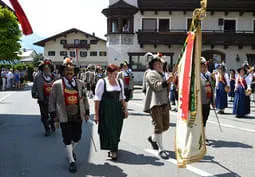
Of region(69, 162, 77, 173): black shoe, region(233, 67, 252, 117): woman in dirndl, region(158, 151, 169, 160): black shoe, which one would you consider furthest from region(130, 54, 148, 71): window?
region(69, 162, 77, 173): black shoe

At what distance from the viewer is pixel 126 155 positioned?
7.04 meters

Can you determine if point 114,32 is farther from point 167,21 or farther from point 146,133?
point 146,133

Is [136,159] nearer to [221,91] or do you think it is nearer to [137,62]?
[221,91]

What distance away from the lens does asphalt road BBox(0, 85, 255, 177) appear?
588cm

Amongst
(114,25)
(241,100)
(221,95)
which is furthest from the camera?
(114,25)

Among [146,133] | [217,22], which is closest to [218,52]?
[217,22]

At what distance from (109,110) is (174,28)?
28.0 meters

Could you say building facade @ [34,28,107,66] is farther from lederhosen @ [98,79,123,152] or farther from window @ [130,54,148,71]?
lederhosen @ [98,79,123,152]

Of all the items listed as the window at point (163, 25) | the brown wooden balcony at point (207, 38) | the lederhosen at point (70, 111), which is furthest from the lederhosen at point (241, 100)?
the window at point (163, 25)

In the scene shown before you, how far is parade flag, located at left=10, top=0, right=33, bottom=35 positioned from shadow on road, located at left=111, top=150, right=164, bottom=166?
2.90 m

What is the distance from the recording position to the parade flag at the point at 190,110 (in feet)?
17.4

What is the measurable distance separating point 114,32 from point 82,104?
2792 cm

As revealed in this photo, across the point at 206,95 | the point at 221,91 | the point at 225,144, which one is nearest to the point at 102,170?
the point at 206,95

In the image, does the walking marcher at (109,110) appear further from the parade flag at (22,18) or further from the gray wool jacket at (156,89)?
the parade flag at (22,18)
